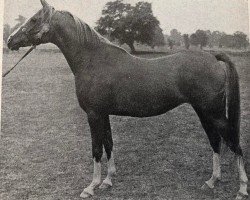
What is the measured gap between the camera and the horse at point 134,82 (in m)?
1.85

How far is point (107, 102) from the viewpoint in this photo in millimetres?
1902

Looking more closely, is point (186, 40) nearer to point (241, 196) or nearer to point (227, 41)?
point (227, 41)

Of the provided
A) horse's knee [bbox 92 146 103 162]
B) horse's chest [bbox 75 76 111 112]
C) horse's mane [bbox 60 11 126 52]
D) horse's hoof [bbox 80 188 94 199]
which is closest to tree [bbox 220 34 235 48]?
horse's mane [bbox 60 11 126 52]

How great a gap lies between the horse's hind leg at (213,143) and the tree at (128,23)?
57 centimetres

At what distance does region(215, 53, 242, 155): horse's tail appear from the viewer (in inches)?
72.8

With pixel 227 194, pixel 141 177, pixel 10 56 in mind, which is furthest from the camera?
pixel 10 56

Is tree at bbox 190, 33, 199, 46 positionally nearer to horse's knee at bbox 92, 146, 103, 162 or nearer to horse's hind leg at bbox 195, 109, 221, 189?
horse's hind leg at bbox 195, 109, 221, 189

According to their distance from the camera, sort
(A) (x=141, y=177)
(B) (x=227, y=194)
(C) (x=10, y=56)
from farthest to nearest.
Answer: (C) (x=10, y=56)
(A) (x=141, y=177)
(B) (x=227, y=194)

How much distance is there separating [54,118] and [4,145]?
1.14 ft

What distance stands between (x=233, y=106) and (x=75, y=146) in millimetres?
992

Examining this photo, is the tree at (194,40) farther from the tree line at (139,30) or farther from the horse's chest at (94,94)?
the horse's chest at (94,94)

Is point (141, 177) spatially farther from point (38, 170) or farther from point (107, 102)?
point (38, 170)

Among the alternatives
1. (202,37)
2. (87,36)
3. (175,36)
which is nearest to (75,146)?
(87,36)

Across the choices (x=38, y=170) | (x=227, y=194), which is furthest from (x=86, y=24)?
(x=227, y=194)
